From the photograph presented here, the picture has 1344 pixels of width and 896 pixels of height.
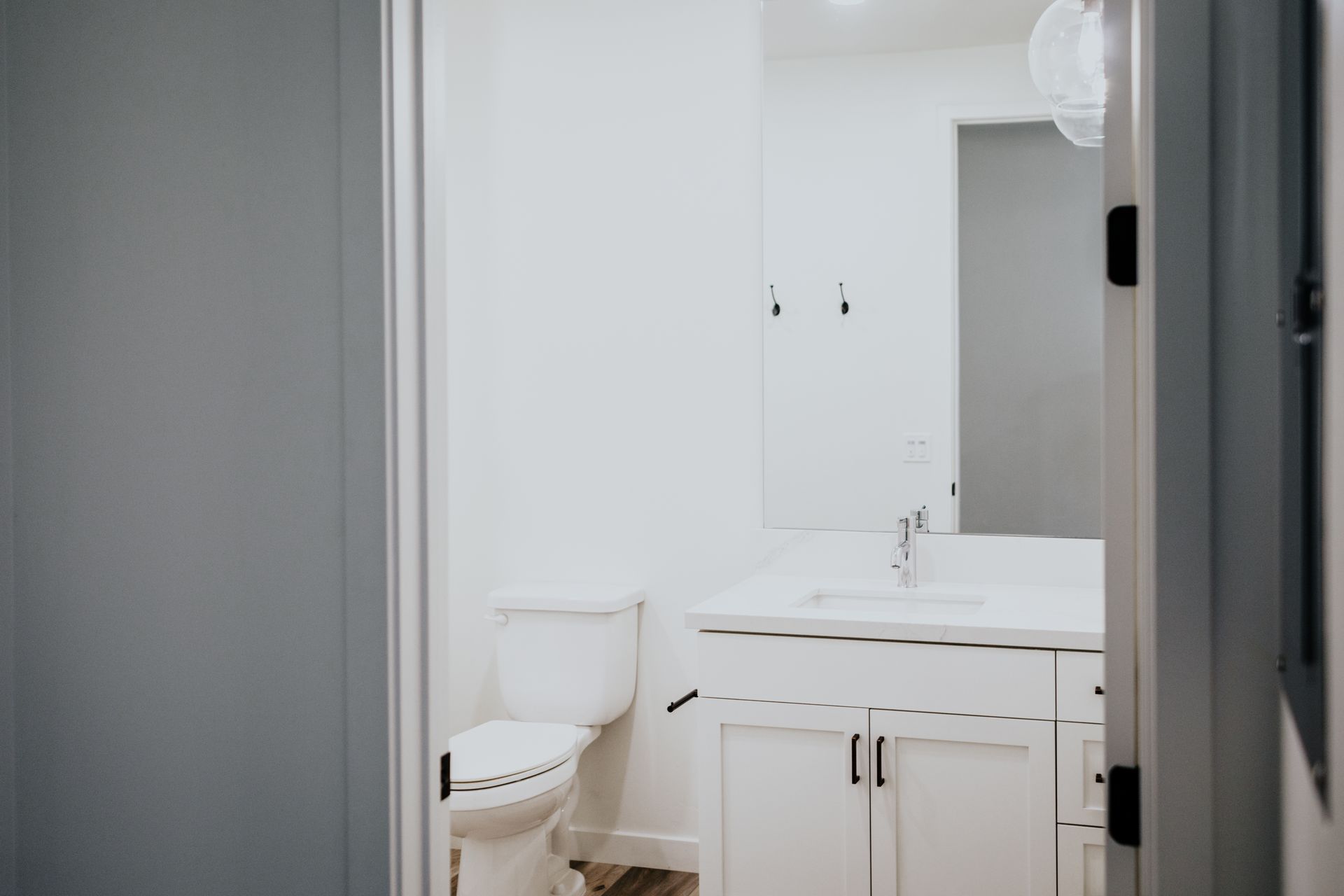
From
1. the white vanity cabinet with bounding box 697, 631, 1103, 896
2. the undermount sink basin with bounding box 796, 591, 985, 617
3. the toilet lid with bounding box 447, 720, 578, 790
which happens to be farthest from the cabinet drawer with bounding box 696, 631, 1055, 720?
the toilet lid with bounding box 447, 720, 578, 790

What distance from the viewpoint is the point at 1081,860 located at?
1.87m

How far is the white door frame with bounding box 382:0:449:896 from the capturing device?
1.00 metres

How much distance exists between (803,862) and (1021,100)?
1.89 metres

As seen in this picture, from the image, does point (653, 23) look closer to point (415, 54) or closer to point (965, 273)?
point (965, 273)

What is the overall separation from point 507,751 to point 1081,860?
1.26 metres

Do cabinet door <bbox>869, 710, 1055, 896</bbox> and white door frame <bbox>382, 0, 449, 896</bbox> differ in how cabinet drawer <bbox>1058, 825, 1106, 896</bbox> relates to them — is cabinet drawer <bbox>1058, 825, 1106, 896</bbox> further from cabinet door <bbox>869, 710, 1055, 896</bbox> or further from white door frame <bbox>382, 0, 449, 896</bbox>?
white door frame <bbox>382, 0, 449, 896</bbox>

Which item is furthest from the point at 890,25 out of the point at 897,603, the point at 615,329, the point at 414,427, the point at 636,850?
the point at 636,850

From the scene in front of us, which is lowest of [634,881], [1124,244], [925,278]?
[634,881]

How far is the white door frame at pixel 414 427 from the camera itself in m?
1.00

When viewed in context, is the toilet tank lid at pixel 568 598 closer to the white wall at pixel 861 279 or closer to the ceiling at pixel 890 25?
the white wall at pixel 861 279

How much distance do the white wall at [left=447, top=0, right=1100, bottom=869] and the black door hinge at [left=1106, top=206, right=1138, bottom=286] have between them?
1.75 meters

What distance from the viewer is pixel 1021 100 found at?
238 centimetres

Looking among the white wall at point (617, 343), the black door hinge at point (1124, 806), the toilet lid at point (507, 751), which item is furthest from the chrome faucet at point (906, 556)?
the black door hinge at point (1124, 806)

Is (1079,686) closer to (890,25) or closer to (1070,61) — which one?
(1070,61)
